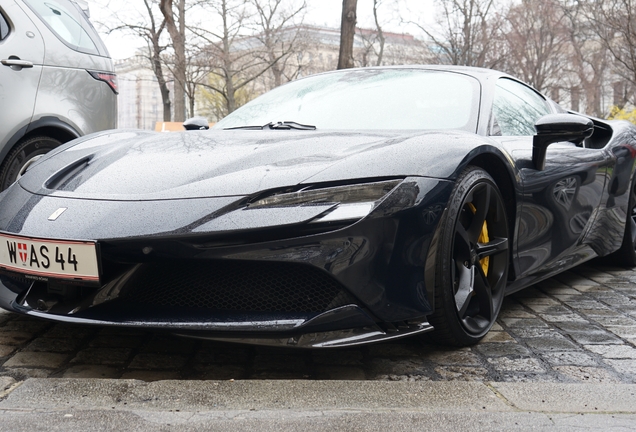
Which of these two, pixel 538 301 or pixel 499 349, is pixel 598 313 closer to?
pixel 538 301

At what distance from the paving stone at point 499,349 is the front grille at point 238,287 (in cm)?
74

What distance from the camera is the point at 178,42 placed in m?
19.4

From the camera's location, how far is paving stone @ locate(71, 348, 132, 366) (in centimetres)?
230

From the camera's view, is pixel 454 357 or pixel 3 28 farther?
pixel 3 28

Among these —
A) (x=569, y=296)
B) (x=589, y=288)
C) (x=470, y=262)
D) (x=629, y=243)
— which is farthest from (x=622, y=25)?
(x=470, y=262)

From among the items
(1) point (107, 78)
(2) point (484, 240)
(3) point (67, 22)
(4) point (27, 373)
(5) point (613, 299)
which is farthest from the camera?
(1) point (107, 78)

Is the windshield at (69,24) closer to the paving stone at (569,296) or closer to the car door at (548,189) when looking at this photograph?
the car door at (548,189)

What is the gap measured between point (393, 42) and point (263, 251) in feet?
133

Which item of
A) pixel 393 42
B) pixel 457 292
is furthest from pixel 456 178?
pixel 393 42

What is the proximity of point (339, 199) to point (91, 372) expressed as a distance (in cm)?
96

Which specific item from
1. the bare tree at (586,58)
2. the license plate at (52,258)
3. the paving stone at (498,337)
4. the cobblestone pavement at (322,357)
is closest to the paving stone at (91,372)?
the cobblestone pavement at (322,357)

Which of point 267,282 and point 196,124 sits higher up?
point 196,124

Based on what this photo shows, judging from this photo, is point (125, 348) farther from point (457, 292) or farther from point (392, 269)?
point (457, 292)

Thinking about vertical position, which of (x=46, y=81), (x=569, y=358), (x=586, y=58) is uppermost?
(x=586, y=58)
